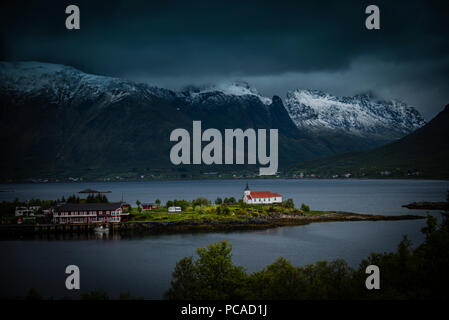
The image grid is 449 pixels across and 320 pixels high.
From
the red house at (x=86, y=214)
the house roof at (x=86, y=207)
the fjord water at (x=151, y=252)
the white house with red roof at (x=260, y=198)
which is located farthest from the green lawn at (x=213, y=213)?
the fjord water at (x=151, y=252)

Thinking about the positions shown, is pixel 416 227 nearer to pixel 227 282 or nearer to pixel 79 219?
pixel 227 282

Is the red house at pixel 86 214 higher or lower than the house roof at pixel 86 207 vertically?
lower

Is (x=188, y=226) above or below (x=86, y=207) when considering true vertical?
below

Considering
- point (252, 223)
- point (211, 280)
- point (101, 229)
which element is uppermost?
point (211, 280)

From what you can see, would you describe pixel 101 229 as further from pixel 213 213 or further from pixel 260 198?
pixel 260 198

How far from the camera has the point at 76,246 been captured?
47.6 m

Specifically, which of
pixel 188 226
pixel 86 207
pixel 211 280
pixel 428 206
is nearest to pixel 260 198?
pixel 188 226

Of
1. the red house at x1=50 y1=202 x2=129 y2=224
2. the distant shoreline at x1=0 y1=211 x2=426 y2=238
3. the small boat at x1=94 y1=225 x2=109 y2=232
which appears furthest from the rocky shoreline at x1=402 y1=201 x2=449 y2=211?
the small boat at x1=94 y1=225 x2=109 y2=232

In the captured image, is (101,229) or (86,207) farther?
(86,207)

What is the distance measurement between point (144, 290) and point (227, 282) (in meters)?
9.75

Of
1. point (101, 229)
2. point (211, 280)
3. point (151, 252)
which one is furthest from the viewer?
point (101, 229)

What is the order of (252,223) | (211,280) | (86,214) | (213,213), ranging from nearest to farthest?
(211,280) < (252,223) < (86,214) < (213,213)

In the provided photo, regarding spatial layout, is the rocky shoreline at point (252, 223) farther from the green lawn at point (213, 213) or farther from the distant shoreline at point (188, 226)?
the green lawn at point (213, 213)

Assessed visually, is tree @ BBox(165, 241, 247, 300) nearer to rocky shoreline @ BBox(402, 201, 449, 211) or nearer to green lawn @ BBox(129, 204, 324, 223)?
green lawn @ BBox(129, 204, 324, 223)
